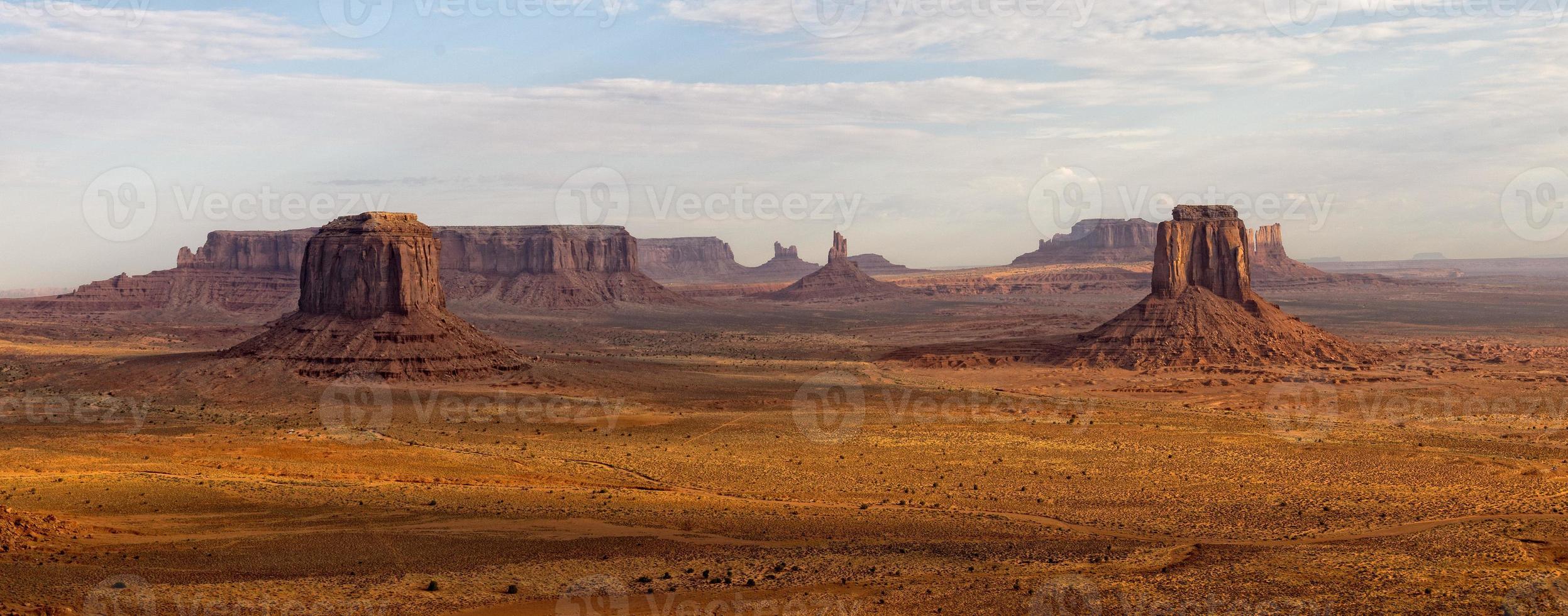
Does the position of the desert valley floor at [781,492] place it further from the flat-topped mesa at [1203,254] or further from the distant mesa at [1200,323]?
the flat-topped mesa at [1203,254]

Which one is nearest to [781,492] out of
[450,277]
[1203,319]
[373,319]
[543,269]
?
[373,319]

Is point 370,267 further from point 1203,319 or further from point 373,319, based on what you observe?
point 1203,319

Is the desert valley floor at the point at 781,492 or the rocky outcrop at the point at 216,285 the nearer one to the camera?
the desert valley floor at the point at 781,492

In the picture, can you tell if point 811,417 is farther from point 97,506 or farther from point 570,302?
point 570,302

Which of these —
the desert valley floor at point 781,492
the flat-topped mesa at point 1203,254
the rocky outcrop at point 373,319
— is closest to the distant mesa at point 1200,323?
the flat-topped mesa at point 1203,254

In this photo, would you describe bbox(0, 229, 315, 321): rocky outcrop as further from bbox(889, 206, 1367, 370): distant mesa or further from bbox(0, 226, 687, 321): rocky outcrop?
bbox(889, 206, 1367, 370): distant mesa

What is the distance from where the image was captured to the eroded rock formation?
235ft

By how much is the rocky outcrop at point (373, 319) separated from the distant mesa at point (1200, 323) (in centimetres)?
3243

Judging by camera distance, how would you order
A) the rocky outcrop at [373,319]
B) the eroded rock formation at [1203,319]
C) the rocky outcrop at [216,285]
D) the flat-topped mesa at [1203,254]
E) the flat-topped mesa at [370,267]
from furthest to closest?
the rocky outcrop at [216,285] → the flat-topped mesa at [1203,254] → the eroded rock formation at [1203,319] → the flat-topped mesa at [370,267] → the rocky outcrop at [373,319]

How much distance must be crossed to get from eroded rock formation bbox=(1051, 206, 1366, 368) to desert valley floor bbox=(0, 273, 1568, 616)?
3258 mm

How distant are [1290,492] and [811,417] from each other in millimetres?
21152

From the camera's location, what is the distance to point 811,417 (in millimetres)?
50000

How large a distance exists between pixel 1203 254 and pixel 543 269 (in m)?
103

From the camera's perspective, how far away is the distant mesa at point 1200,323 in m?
71.4
